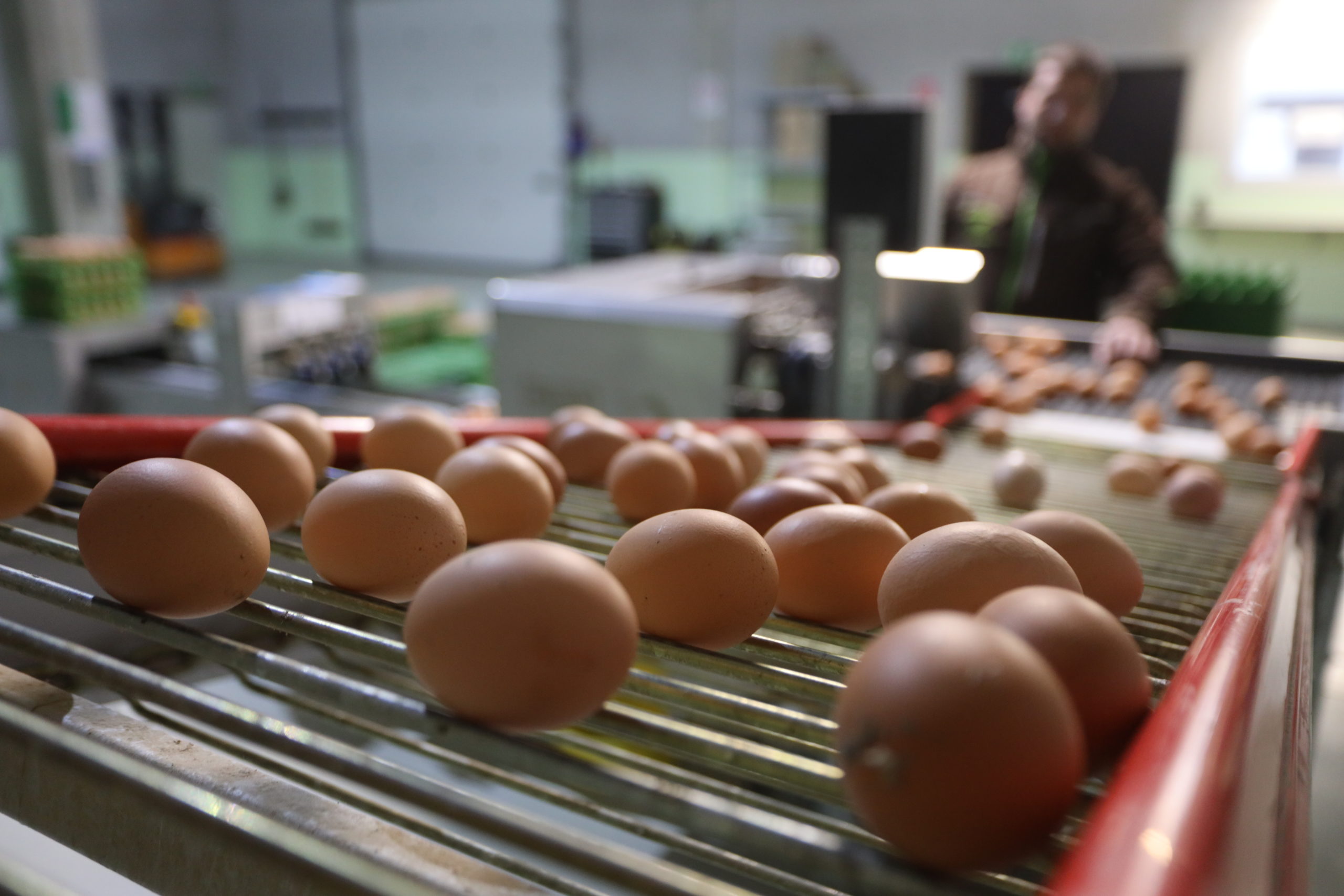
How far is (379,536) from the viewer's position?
69cm

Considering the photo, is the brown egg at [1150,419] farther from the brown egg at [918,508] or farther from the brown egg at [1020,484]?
the brown egg at [918,508]

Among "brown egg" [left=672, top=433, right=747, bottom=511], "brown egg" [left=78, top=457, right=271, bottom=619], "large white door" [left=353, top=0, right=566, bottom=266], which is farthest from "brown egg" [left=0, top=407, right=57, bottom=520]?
"large white door" [left=353, top=0, right=566, bottom=266]

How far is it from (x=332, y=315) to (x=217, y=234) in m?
Result: 8.68

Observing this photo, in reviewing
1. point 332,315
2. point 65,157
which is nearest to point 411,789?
point 332,315

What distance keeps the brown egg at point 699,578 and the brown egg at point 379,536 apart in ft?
0.45

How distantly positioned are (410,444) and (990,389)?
56.7 inches

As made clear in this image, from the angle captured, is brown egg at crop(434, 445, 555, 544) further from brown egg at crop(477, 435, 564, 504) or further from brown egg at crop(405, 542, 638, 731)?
brown egg at crop(405, 542, 638, 731)

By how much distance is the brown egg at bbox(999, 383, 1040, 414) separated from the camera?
198 cm

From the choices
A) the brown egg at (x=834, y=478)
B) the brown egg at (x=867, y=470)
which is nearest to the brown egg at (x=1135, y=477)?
the brown egg at (x=867, y=470)

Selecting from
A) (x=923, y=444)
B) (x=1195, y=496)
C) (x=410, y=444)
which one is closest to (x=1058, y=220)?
(x=923, y=444)

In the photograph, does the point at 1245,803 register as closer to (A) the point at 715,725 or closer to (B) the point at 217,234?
(A) the point at 715,725

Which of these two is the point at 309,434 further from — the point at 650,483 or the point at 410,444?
the point at 650,483

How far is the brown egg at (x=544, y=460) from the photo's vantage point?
39.9 inches

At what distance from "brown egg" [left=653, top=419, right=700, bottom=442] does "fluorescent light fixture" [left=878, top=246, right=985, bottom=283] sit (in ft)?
2.71
